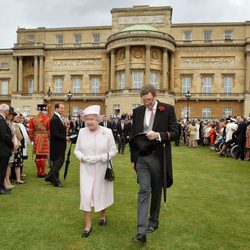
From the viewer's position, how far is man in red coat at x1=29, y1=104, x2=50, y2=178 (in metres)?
10.7

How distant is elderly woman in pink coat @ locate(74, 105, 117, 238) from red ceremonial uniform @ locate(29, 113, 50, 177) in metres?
5.13

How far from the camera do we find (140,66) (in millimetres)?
49281

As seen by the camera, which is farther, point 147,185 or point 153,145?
point 153,145

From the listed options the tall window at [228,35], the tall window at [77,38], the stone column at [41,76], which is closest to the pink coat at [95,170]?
the stone column at [41,76]

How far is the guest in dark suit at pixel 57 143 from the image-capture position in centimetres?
950

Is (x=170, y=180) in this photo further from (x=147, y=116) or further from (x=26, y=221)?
(x=26, y=221)

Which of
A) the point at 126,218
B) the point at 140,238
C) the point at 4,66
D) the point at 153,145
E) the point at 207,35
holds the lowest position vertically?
the point at 126,218

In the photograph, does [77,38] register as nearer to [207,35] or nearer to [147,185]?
[207,35]

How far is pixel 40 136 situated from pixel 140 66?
131 feet

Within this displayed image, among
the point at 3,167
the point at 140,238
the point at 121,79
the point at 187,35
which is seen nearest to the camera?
the point at 140,238

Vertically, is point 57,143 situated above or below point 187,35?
below

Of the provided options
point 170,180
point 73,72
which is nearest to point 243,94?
point 73,72

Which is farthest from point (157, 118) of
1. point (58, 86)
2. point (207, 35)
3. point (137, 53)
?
point (207, 35)

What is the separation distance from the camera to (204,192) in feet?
29.9
